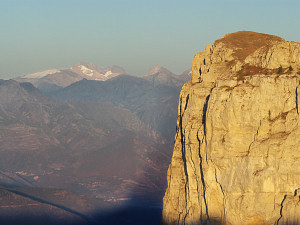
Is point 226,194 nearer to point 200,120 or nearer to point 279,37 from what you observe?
point 200,120

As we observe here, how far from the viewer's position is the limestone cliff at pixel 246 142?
224 feet

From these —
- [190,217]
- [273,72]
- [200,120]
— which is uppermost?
[273,72]

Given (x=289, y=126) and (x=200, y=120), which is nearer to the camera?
(x=289, y=126)

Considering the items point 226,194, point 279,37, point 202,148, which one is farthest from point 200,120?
point 279,37

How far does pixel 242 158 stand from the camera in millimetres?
70062

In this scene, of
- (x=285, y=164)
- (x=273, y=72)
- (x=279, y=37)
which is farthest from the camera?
(x=279, y=37)

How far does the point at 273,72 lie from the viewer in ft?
242

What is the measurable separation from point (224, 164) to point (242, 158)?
6.97 ft

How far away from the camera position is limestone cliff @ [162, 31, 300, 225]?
224ft

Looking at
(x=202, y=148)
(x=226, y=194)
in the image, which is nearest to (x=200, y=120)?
(x=202, y=148)

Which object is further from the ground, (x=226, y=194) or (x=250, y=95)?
(x=250, y=95)

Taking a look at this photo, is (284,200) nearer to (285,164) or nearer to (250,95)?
(285,164)

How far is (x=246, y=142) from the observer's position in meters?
69.9

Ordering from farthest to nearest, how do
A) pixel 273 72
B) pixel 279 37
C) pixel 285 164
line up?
pixel 279 37, pixel 273 72, pixel 285 164
